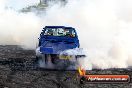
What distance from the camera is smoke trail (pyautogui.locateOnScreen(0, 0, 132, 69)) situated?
25.8m

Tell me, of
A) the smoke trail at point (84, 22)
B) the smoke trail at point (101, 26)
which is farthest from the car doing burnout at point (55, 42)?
the smoke trail at point (84, 22)

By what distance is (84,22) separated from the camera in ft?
100

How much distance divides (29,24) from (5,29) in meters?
1.82

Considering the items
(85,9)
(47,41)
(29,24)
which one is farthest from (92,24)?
(47,41)

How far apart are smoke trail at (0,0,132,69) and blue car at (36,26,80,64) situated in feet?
7.95

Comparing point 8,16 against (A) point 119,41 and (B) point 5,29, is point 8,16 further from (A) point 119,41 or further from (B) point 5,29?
(A) point 119,41

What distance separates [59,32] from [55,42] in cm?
96

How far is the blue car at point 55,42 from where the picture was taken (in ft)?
61.4

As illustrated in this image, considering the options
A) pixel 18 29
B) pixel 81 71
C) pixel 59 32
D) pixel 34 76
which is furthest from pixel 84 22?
pixel 34 76

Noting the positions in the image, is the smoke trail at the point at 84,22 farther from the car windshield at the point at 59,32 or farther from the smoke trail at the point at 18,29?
the car windshield at the point at 59,32

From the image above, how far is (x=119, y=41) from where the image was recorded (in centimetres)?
2086

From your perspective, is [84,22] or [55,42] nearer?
[55,42]

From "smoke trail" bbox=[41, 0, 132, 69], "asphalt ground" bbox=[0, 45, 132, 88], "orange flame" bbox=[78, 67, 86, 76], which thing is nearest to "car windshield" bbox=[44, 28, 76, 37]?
"smoke trail" bbox=[41, 0, 132, 69]

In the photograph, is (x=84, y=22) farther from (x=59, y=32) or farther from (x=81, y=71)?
(x=81, y=71)
